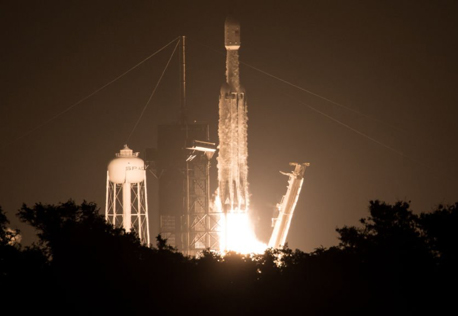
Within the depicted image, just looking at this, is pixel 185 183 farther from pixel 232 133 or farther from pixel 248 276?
pixel 248 276

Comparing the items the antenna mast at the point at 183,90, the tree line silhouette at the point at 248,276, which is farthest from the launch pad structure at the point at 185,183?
the tree line silhouette at the point at 248,276

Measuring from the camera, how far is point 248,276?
62969mm

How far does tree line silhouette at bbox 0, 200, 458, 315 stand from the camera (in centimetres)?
5897

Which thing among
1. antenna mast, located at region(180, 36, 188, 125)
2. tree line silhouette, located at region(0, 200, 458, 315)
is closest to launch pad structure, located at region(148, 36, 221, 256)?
antenna mast, located at region(180, 36, 188, 125)

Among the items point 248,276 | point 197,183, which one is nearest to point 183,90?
point 197,183

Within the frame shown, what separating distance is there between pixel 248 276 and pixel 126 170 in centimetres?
5429

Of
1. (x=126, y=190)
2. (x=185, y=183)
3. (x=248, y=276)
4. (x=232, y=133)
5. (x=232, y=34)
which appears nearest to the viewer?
(x=248, y=276)

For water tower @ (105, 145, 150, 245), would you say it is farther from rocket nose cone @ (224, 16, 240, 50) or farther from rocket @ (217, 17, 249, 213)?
rocket nose cone @ (224, 16, 240, 50)

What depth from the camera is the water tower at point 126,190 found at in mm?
115750

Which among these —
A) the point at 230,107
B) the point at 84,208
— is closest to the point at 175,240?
the point at 230,107

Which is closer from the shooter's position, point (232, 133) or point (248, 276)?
point (248, 276)

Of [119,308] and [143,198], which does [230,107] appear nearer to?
[143,198]

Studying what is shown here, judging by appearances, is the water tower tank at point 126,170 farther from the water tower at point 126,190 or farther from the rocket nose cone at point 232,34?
the rocket nose cone at point 232,34

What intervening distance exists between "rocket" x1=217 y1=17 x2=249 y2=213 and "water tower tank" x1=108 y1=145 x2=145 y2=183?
271 inches
